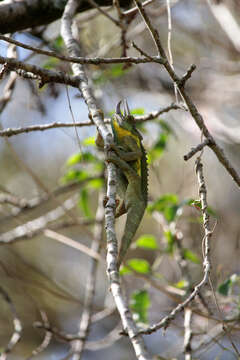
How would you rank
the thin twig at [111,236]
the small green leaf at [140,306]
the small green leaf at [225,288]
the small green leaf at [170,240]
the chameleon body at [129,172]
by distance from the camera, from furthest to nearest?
the small green leaf at [170,240], the small green leaf at [140,306], the small green leaf at [225,288], the chameleon body at [129,172], the thin twig at [111,236]

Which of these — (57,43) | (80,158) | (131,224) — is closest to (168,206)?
(80,158)

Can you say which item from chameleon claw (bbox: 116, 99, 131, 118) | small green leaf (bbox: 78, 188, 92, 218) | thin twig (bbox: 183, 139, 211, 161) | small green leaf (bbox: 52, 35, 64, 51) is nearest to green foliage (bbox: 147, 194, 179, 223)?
small green leaf (bbox: 78, 188, 92, 218)

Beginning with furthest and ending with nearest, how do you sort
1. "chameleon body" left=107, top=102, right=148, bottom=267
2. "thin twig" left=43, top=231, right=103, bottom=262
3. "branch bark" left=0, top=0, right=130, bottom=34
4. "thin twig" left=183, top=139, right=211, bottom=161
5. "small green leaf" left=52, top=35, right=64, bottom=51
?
"small green leaf" left=52, top=35, right=64, bottom=51
"thin twig" left=43, top=231, right=103, bottom=262
"branch bark" left=0, top=0, right=130, bottom=34
"chameleon body" left=107, top=102, right=148, bottom=267
"thin twig" left=183, top=139, right=211, bottom=161

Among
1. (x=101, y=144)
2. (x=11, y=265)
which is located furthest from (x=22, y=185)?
(x=101, y=144)

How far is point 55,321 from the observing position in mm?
7133

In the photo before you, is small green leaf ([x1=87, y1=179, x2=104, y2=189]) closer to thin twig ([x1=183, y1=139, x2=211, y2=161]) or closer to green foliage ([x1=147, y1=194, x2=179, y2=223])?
green foliage ([x1=147, y1=194, x2=179, y2=223])

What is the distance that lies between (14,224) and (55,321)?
5.32 feet

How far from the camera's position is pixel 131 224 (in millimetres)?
2561

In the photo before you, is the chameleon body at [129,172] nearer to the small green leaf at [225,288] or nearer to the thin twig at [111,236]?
the thin twig at [111,236]

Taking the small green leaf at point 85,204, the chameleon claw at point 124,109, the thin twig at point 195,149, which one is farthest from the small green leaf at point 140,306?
the thin twig at point 195,149

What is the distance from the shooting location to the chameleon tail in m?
2.37

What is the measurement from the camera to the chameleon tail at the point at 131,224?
237cm

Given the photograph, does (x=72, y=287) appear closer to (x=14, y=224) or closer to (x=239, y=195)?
(x=14, y=224)

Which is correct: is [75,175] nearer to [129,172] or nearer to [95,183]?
[95,183]
